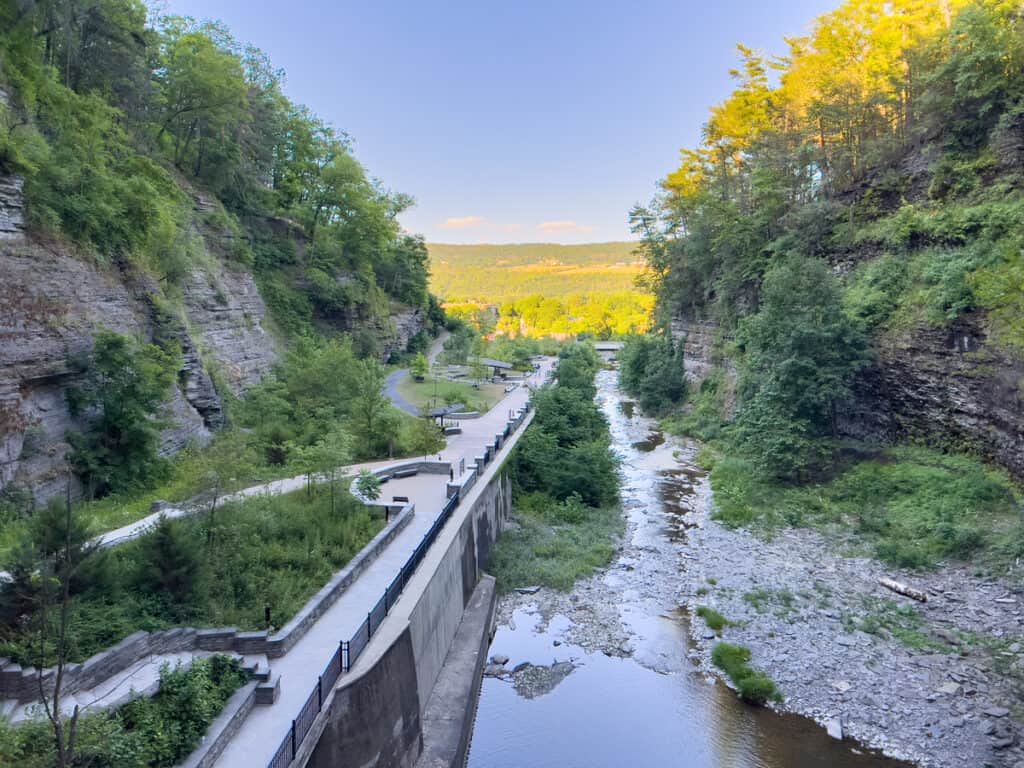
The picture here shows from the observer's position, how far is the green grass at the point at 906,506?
54.6 ft

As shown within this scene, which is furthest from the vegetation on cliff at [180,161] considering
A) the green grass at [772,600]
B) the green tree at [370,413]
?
the green grass at [772,600]

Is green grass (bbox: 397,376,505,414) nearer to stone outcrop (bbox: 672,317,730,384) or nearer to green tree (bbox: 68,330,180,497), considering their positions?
stone outcrop (bbox: 672,317,730,384)

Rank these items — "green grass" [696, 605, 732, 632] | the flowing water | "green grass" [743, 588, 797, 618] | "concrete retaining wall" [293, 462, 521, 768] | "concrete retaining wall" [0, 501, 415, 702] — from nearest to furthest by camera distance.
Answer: "concrete retaining wall" [0, 501, 415, 702], "concrete retaining wall" [293, 462, 521, 768], the flowing water, "green grass" [696, 605, 732, 632], "green grass" [743, 588, 797, 618]

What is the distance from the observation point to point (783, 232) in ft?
109

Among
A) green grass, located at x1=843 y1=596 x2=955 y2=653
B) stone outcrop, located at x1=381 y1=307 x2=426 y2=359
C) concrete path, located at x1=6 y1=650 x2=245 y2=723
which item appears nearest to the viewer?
concrete path, located at x1=6 y1=650 x2=245 y2=723

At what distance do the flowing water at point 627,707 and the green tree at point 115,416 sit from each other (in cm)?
989

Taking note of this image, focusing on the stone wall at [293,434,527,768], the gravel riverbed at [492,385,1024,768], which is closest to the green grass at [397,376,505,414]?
the gravel riverbed at [492,385,1024,768]

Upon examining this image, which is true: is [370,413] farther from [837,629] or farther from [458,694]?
[837,629]

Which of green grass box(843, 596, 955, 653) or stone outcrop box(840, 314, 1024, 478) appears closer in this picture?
green grass box(843, 596, 955, 653)

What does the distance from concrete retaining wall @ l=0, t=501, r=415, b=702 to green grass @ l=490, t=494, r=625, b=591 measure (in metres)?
6.70

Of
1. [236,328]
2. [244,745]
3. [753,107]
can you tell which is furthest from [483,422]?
[753,107]

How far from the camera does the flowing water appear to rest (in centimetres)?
1136

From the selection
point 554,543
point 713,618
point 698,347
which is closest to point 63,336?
point 554,543

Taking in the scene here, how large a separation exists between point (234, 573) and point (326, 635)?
7.53ft
